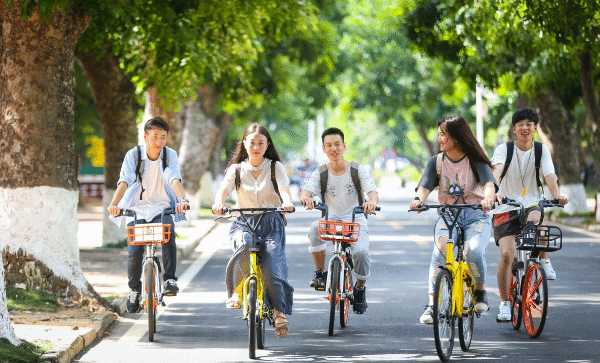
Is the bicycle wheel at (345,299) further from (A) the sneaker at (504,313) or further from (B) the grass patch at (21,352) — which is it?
(B) the grass patch at (21,352)

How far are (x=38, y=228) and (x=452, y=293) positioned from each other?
4901 mm

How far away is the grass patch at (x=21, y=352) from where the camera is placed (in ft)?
26.4

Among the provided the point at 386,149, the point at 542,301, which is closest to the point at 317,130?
the point at 386,149

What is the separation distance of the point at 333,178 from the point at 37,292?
10.8 ft

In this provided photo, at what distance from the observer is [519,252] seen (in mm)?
10203

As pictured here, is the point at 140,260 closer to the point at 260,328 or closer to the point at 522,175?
the point at 260,328

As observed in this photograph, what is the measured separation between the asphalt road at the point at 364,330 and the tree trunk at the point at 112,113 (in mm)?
3588

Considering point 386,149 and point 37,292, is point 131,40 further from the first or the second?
point 386,149

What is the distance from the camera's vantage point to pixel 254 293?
881cm

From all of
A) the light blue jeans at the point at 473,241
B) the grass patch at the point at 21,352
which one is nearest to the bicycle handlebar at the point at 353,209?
the light blue jeans at the point at 473,241

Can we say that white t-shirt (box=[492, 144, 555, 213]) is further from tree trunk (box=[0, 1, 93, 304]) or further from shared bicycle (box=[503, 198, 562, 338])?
tree trunk (box=[0, 1, 93, 304])

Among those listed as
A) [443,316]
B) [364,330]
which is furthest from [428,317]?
[364,330]

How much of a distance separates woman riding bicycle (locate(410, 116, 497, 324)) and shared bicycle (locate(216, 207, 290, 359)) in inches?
47.4

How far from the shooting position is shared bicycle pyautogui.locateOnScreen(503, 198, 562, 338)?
957 centimetres
